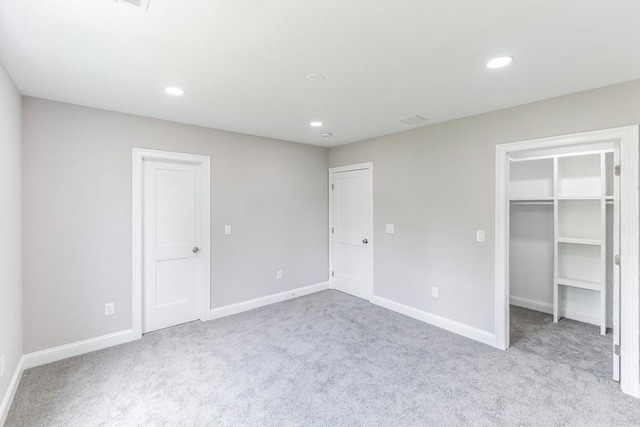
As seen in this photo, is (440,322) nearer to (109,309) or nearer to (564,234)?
(564,234)

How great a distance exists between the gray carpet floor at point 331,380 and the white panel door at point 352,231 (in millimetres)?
1207

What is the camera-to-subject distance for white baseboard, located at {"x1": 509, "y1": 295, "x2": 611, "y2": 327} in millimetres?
3561

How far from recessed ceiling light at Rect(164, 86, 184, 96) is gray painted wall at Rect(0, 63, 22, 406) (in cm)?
103

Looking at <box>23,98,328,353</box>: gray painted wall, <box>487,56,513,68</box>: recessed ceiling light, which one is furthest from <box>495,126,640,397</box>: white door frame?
<box>23,98,328,353</box>: gray painted wall

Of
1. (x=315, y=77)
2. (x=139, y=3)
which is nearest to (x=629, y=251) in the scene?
(x=315, y=77)

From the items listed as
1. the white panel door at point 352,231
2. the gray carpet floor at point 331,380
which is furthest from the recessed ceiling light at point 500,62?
the gray carpet floor at point 331,380

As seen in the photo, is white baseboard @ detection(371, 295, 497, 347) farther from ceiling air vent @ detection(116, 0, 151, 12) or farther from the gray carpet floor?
ceiling air vent @ detection(116, 0, 151, 12)

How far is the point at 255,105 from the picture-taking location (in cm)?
287

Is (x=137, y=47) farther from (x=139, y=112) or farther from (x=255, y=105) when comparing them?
(x=139, y=112)

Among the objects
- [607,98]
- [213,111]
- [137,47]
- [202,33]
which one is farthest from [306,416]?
[607,98]

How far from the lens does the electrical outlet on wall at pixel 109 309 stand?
3004 mm

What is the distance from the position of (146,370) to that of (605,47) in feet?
14.0

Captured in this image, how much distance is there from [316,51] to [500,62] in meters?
1.30

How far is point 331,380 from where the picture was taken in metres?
2.43
